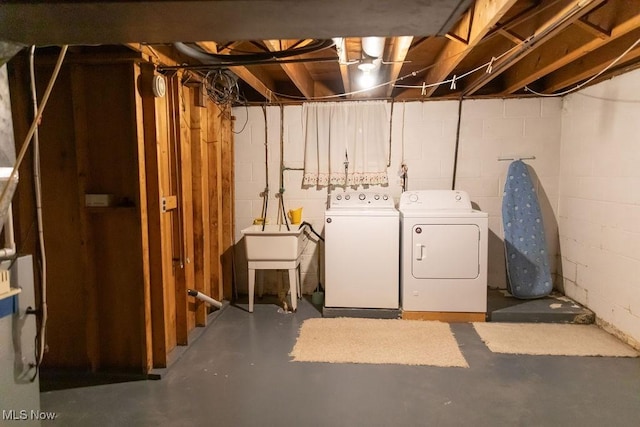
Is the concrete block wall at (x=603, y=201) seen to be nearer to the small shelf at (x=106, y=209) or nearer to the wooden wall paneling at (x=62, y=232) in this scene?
the small shelf at (x=106, y=209)

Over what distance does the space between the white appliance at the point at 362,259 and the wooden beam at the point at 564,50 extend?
1535mm

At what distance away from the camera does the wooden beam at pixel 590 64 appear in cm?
262

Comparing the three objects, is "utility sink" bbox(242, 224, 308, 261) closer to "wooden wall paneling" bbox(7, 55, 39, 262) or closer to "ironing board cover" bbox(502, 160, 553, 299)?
"wooden wall paneling" bbox(7, 55, 39, 262)

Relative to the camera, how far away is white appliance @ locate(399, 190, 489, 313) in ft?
10.9

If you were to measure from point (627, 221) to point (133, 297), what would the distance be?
3.41m

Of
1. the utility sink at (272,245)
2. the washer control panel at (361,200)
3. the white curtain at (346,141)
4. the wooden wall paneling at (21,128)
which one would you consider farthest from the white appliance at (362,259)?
the wooden wall paneling at (21,128)

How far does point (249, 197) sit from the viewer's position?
4.17m

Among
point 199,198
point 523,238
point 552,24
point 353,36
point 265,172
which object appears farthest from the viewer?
point 265,172

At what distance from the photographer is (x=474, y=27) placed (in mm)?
2180

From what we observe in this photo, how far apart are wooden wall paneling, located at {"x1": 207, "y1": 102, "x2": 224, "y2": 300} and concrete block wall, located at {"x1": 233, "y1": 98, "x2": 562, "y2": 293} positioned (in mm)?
524

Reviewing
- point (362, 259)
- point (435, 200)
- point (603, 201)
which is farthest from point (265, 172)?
point (603, 201)

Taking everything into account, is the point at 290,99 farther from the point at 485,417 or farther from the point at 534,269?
the point at 485,417

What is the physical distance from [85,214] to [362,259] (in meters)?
2.09

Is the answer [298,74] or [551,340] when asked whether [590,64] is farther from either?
[298,74]
